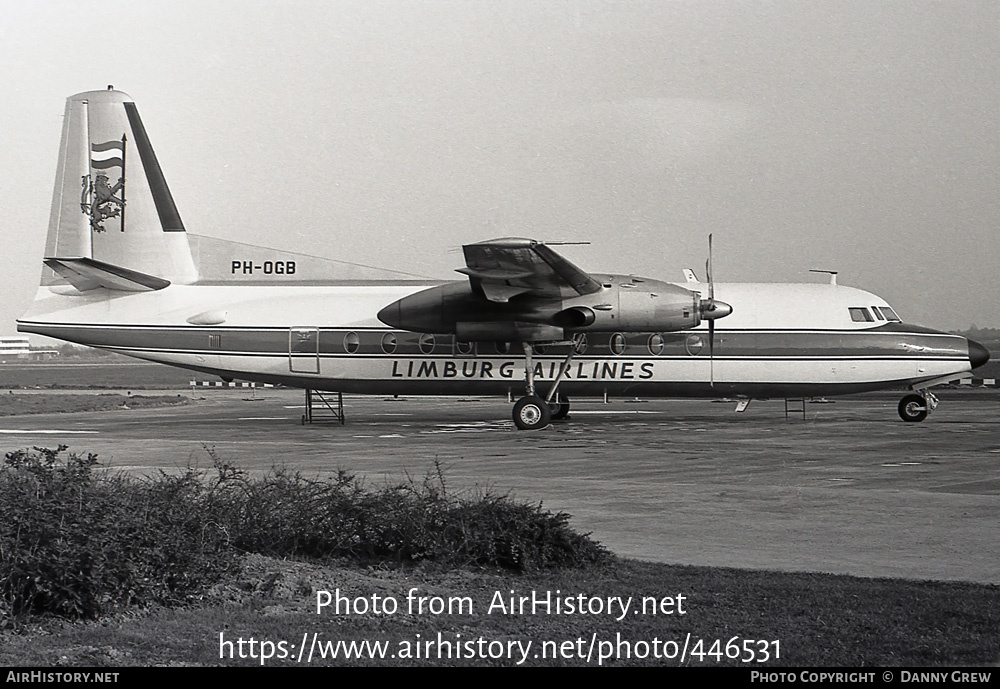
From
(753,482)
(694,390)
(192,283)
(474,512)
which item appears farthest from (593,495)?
(192,283)

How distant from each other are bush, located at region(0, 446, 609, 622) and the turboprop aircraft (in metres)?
15.7

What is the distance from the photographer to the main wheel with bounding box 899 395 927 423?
85.6 ft

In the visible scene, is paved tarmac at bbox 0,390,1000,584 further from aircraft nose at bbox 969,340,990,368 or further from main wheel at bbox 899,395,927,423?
aircraft nose at bbox 969,340,990,368

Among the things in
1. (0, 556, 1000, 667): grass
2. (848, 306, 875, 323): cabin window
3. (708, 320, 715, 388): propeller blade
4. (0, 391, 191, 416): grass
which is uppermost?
(848, 306, 875, 323): cabin window

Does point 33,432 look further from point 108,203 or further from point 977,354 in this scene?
point 977,354

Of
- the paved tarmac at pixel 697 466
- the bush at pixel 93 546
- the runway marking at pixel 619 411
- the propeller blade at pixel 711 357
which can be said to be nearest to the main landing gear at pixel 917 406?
the paved tarmac at pixel 697 466

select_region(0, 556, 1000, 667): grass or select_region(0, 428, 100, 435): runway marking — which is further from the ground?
select_region(0, 556, 1000, 667): grass

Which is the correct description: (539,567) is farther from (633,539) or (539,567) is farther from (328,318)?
(328,318)

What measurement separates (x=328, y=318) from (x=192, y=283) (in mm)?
4020

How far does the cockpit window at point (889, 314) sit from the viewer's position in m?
26.1

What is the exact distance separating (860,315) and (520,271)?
9107 millimetres

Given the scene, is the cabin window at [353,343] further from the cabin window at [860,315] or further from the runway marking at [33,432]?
the cabin window at [860,315]

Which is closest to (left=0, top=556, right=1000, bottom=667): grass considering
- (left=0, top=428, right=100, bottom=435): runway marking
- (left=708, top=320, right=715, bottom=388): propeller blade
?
(left=708, top=320, right=715, bottom=388): propeller blade

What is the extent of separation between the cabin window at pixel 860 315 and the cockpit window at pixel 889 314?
0.57 meters
